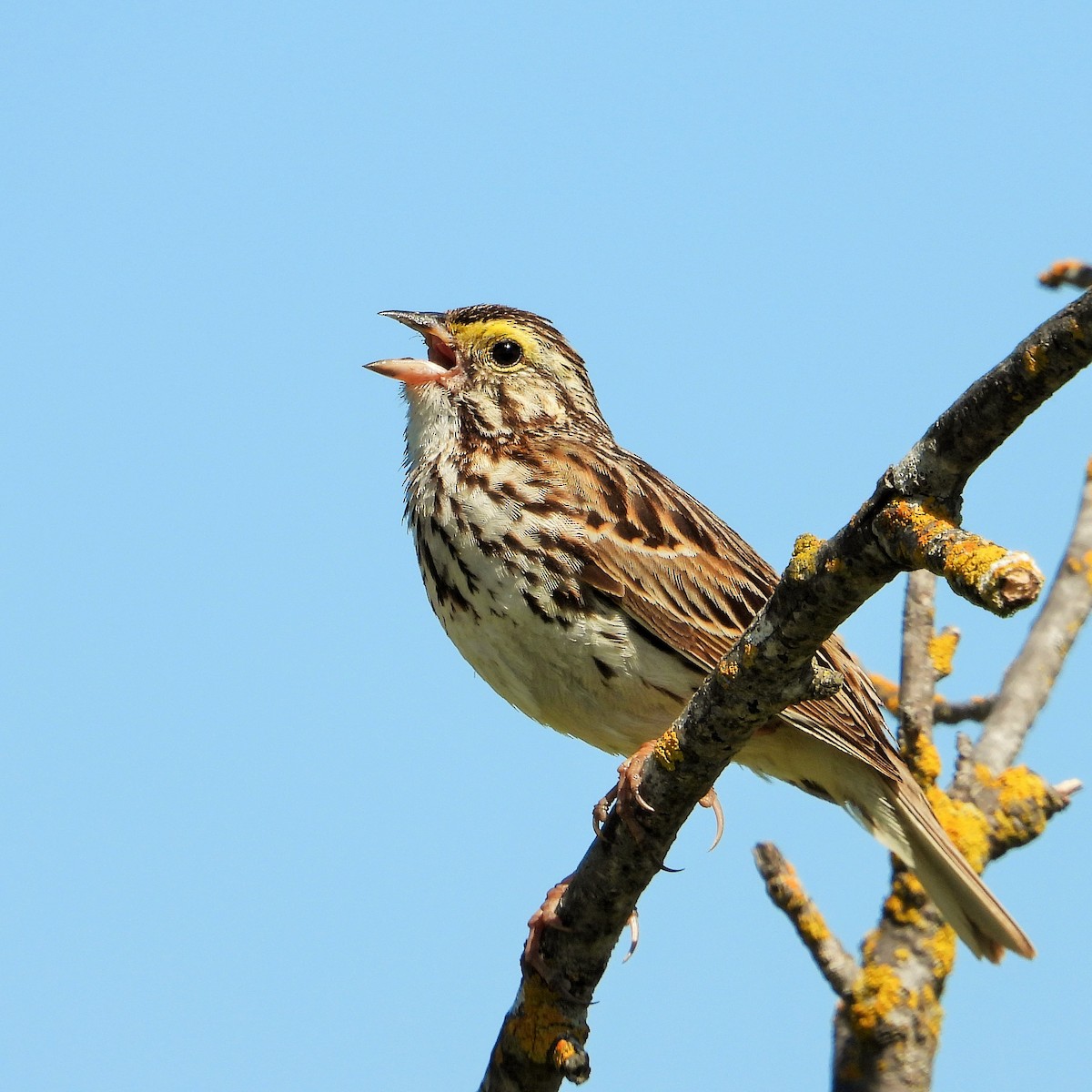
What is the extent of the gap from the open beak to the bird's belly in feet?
3.78

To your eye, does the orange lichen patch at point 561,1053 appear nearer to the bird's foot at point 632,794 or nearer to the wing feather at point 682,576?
the bird's foot at point 632,794

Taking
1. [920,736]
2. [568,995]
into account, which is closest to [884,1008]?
[920,736]

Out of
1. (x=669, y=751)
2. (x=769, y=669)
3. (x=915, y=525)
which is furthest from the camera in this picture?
(x=669, y=751)

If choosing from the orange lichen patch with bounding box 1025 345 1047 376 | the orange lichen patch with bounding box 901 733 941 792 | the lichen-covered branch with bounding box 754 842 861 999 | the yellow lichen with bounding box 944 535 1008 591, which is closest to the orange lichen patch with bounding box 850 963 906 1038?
the lichen-covered branch with bounding box 754 842 861 999

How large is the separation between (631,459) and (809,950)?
2.06 metres

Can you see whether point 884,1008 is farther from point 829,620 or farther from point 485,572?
point 829,620

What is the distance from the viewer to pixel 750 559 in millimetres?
6453

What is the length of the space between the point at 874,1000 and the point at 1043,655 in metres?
1.72

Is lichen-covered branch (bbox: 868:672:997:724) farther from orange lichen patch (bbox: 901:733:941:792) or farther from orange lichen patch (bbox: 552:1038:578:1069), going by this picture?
orange lichen patch (bbox: 552:1038:578:1069)

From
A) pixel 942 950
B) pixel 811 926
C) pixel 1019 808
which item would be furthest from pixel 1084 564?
pixel 811 926

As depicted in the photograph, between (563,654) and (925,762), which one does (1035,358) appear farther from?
(925,762)

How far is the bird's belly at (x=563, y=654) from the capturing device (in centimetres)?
552

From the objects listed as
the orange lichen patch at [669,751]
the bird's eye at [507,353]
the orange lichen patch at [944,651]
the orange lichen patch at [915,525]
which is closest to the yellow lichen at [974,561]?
the orange lichen patch at [915,525]

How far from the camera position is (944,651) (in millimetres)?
6785
